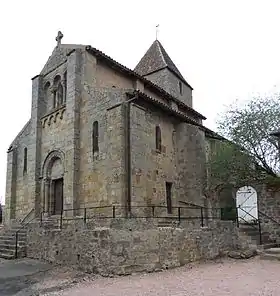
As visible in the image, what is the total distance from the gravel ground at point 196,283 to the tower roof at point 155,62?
2196 centimetres

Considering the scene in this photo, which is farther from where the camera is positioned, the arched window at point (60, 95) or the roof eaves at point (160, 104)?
the arched window at point (60, 95)

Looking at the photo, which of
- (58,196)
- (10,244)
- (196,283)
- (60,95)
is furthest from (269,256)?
(60,95)

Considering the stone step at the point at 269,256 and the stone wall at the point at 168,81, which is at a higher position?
the stone wall at the point at 168,81

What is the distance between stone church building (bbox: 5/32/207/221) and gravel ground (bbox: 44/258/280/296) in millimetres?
5374

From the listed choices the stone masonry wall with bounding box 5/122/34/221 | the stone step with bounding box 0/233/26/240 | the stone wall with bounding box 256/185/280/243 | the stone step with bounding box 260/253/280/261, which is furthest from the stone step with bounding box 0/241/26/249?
the stone wall with bounding box 256/185/280/243

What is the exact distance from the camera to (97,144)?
60.7 ft

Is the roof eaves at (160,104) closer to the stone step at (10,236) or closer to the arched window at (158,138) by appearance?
the arched window at (158,138)

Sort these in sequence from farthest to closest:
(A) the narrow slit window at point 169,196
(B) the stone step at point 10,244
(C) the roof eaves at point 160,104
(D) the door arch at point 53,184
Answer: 1. (D) the door arch at point 53,184
2. (A) the narrow slit window at point 169,196
3. (C) the roof eaves at point 160,104
4. (B) the stone step at point 10,244

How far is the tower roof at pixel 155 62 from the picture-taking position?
103ft

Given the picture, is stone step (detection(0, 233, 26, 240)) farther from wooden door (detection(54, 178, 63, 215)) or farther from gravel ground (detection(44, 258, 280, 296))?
gravel ground (detection(44, 258, 280, 296))

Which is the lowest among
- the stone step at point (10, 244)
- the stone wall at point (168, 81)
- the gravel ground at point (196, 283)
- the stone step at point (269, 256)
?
the gravel ground at point (196, 283)

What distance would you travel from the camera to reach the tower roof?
31516 mm

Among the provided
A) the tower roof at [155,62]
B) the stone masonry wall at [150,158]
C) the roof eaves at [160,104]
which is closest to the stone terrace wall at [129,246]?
the stone masonry wall at [150,158]

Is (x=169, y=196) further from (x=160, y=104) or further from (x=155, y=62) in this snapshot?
(x=155, y=62)
